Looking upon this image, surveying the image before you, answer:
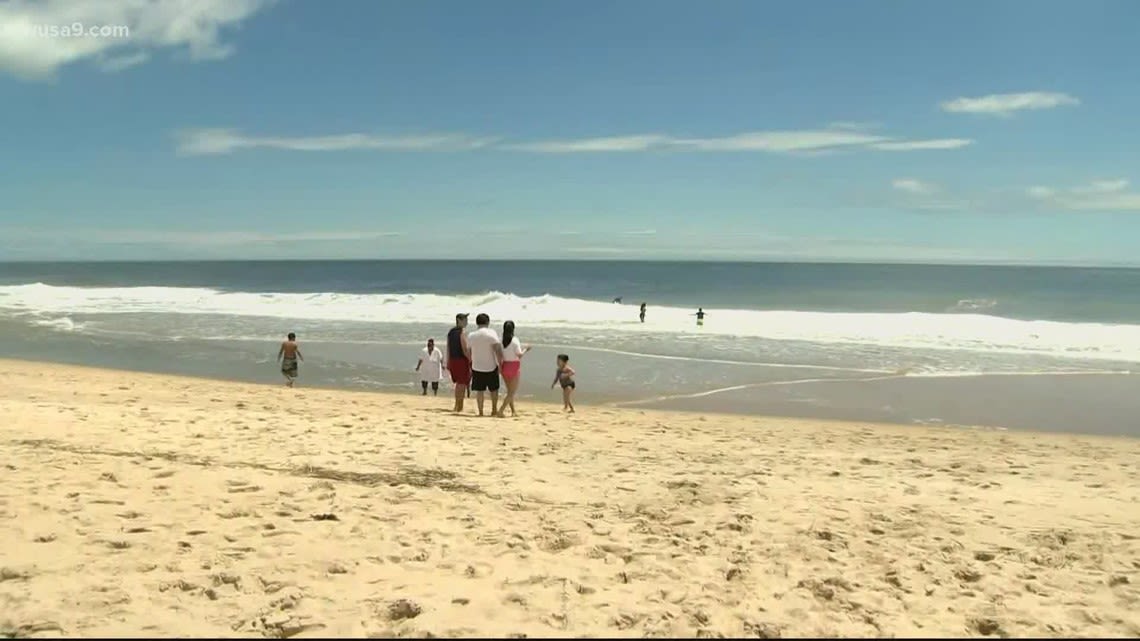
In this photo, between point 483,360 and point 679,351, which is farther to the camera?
point 679,351

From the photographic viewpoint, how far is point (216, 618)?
4145 millimetres

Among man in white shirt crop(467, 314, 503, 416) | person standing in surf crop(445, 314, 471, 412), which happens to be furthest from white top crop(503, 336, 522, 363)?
person standing in surf crop(445, 314, 471, 412)

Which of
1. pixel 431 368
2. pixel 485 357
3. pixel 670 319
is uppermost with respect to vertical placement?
Answer: pixel 670 319

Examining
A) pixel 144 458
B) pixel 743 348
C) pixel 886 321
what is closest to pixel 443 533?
pixel 144 458

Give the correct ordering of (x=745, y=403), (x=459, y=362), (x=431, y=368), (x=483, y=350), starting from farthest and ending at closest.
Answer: (x=431, y=368)
(x=745, y=403)
(x=459, y=362)
(x=483, y=350)

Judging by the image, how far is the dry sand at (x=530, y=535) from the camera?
4.29 meters

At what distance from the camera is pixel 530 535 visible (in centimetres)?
560

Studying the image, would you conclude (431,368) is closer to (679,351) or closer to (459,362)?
(459,362)

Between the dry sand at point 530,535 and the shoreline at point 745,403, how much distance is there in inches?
134

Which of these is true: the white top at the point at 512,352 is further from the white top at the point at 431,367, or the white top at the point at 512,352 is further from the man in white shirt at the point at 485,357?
the white top at the point at 431,367

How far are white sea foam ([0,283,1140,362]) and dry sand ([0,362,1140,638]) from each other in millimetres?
17420

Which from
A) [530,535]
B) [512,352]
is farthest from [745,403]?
[530,535]

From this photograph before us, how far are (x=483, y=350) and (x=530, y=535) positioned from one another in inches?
231

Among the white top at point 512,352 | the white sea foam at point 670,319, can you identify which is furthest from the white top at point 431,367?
the white sea foam at point 670,319
